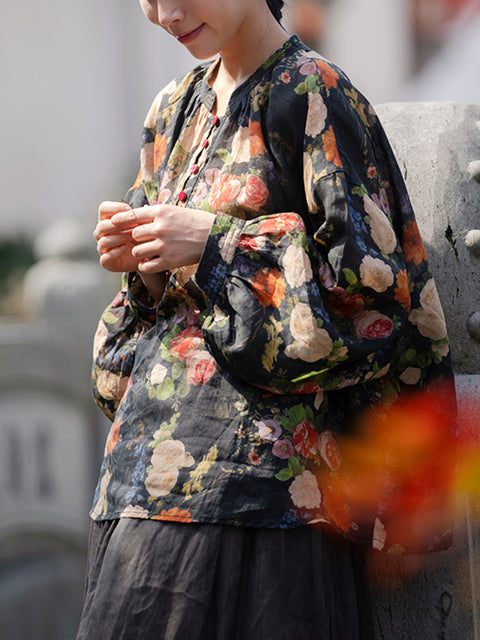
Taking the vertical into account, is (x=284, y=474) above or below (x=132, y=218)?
below

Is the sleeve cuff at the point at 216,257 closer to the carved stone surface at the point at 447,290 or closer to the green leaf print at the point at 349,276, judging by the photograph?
the green leaf print at the point at 349,276

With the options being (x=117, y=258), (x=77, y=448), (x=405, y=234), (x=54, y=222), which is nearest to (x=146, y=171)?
(x=117, y=258)

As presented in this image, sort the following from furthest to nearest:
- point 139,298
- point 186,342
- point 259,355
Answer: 1. point 139,298
2. point 186,342
3. point 259,355

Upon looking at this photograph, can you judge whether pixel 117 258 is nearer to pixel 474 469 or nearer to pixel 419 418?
pixel 419 418

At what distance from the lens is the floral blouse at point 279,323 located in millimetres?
1019

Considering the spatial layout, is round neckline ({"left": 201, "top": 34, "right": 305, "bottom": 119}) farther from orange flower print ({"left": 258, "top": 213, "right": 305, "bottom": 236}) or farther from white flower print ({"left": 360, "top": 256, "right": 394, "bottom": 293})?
white flower print ({"left": 360, "top": 256, "right": 394, "bottom": 293})

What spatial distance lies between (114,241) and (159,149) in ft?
0.78

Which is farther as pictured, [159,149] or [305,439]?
[159,149]

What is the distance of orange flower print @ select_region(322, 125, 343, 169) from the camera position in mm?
1048

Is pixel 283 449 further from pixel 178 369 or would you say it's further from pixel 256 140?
pixel 256 140

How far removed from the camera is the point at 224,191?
3.62ft

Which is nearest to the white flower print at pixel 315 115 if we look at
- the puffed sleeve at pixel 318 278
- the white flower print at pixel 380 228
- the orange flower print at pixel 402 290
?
the puffed sleeve at pixel 318 278

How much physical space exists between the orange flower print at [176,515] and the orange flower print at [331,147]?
1.51 ft

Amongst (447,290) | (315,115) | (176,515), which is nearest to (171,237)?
(315,115)
